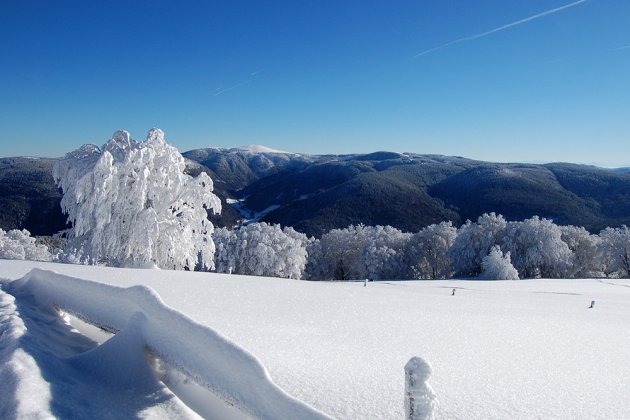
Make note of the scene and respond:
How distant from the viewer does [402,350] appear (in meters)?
5.44

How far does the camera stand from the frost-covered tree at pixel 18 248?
1337 inches

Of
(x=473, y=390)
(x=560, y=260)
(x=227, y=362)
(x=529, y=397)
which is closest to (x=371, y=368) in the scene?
(x=473, y=390)

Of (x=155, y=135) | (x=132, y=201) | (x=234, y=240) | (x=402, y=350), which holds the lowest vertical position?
(x=234, y=240)

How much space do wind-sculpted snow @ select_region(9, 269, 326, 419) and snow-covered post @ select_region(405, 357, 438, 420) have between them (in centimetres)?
Answer: 53

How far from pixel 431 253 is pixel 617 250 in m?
19.9

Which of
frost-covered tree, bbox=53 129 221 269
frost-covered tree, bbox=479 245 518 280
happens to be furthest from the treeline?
frost-covered tree, bbox=53 129 221 269

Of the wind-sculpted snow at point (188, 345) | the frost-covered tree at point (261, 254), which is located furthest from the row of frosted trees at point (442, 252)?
the wind-sculpted snow at point (188, 345)

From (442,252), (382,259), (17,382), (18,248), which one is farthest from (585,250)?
(18,248)

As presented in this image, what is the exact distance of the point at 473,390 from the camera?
4086 millimetres

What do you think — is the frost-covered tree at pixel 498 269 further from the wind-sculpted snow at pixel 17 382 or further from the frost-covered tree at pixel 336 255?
the wind-sculpted snow at pixel 17 382

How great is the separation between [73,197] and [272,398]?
17163 millimetres

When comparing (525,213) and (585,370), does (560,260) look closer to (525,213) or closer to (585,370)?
(585,370)

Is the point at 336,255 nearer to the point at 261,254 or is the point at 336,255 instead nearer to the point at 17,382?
the point at 261,254

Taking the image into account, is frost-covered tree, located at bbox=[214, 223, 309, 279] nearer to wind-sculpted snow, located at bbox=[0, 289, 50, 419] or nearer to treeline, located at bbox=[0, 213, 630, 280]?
treeline, located at bbox=[0, 213, 630, 280]
